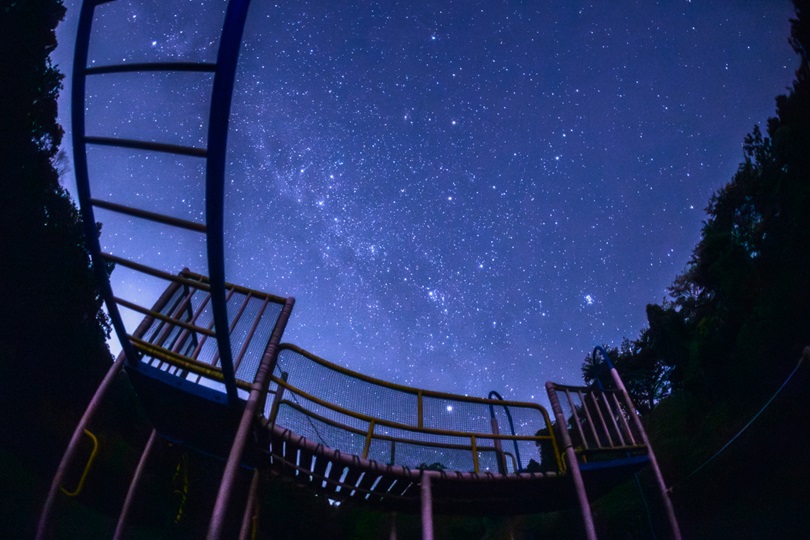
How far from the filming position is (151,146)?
2529 millimetres

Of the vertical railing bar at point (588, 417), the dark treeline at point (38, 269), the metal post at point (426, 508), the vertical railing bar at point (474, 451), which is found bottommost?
the metal post at point (426, 508)

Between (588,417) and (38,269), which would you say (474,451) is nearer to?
(588,417)

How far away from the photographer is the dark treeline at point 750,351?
15.3ft

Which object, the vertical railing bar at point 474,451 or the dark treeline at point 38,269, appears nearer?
the vertical railing bar at point 474,451

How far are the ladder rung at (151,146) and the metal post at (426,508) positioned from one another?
406 centimetres

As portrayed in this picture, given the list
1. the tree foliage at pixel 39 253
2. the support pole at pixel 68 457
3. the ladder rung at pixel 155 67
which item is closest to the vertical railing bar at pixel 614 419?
the ladder rung at pixel 155 67

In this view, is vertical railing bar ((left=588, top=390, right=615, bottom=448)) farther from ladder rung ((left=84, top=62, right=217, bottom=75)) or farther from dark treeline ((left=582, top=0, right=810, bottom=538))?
ladder rung ((left=84, top=62, right=217, bottom=75))

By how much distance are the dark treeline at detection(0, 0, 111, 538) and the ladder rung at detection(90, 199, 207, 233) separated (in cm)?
1119

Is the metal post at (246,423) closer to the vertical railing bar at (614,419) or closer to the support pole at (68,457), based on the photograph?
the support pole at (68,457)

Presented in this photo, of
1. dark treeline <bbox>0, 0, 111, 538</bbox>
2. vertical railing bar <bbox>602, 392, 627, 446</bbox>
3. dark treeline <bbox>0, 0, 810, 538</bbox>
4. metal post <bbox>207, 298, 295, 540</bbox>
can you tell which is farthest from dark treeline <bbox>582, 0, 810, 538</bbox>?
dark treeline <bbox>0, 0, 111, 538</bbox>

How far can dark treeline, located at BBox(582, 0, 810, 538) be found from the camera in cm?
465

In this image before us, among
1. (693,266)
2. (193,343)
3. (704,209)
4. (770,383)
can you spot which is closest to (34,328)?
(193,343)

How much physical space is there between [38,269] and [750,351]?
69.7 ft

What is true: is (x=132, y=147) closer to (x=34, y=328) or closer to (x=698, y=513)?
(x=698, y=513)
